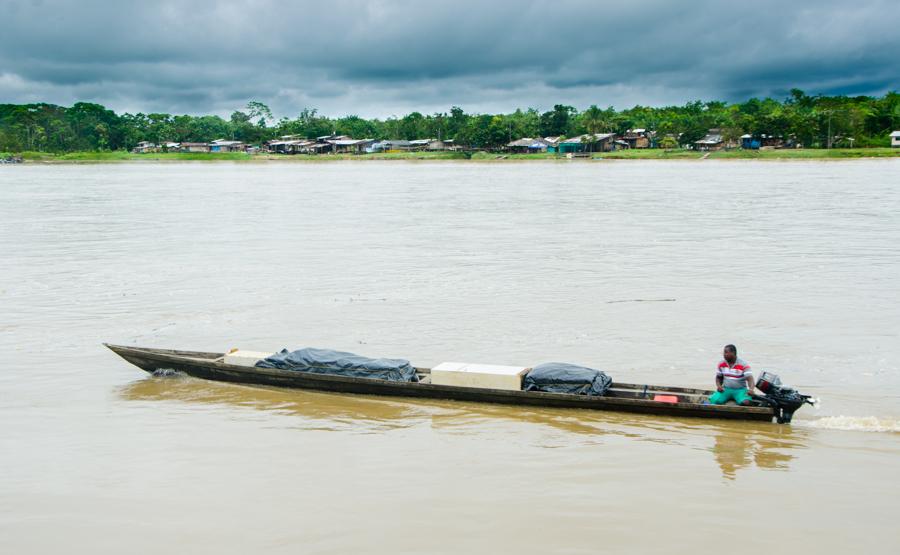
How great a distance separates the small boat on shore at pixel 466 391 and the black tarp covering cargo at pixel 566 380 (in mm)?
153

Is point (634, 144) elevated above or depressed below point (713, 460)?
above

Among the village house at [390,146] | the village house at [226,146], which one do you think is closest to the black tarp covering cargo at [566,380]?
the village house at [390,146]

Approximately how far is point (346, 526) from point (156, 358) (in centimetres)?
743

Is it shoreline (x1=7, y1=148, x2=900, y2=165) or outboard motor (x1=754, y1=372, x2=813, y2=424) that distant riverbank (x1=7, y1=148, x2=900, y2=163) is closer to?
shoreline (x1=7, y1=148, x2=900, y2=165)

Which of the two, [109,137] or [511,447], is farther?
[109,137]

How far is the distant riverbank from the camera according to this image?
339 feet

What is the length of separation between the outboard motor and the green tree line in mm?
105459

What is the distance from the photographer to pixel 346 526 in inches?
349

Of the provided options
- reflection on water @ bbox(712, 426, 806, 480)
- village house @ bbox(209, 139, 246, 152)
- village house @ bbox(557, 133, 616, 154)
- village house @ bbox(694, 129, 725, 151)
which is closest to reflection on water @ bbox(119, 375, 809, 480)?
reflection on water @ bbox(712, 426, 806, 480)

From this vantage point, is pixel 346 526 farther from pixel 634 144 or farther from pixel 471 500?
pixel 634 144

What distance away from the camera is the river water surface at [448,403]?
8930 millimetres

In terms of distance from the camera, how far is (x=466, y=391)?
1283 centimetres

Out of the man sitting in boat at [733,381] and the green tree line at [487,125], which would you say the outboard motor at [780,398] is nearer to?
the man sitting in boat at [733,381]

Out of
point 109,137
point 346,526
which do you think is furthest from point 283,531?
point 109,137
